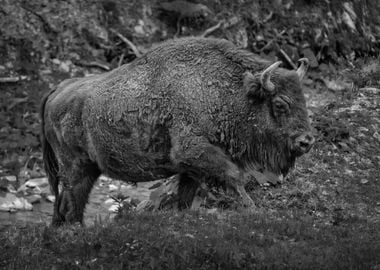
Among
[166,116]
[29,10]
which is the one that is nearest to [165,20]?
[29,10]

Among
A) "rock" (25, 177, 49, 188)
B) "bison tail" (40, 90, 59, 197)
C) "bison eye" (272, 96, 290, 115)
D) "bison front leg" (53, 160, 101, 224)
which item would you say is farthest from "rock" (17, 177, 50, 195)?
"bison eye" (272, 96, 290, 115)

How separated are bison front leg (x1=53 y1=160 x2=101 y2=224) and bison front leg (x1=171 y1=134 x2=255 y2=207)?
1701mm

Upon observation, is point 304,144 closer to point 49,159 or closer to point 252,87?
point 252,87

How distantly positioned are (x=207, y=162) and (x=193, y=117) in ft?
1.92

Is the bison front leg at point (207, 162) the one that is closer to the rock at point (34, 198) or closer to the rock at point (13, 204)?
the rock at point (13, 204)

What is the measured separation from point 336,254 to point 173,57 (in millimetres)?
3482

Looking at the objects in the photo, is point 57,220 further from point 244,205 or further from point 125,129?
point 244,205

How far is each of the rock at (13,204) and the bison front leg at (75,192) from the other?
298cm

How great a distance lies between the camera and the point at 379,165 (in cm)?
1052

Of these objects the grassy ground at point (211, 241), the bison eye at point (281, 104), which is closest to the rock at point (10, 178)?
the grassy ground at point (211, 241)

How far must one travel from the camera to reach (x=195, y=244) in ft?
20.0

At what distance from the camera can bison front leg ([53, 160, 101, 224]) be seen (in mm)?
8914

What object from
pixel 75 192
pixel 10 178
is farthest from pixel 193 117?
pixel 10 178

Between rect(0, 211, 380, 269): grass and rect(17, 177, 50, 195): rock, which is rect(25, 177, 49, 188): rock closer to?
rect(17, 177, 50, 195): rock
